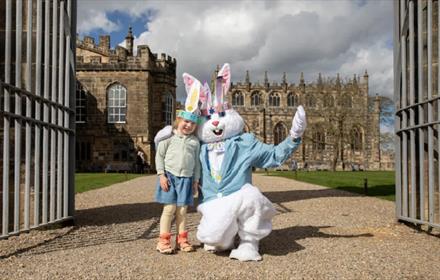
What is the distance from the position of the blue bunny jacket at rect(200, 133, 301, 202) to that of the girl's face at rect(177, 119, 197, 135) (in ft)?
0.94

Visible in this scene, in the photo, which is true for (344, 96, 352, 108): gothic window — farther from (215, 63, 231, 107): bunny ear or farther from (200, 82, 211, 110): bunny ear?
(200, 82, 211, 110): bunny ear

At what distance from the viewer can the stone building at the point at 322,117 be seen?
3422 cm

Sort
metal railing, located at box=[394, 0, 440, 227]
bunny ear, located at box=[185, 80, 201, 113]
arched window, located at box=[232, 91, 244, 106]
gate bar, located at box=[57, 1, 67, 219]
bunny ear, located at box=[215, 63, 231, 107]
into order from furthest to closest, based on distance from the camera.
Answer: arched window, located at box=[232, 91, 244, 106]
gate bar, located at box=[57, 1, 67, 219]
metal railing, located at box=[394, 0, 440, 227]
bunny ear, located at box=[215, 63, 231, 107]
bunny ear, located at box=[185, 80, 201, 113]

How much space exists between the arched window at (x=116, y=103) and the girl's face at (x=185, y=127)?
78.4 feet

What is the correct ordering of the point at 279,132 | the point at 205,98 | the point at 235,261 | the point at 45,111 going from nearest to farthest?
1. the point at 235,261
2. the point at 205,98
3. the point at 45,111
4. the point at 279,132

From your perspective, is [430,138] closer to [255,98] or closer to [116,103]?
[116,103]

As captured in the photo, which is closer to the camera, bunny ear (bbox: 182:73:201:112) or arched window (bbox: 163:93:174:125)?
bunny ear (bbox: 182:73:201:112)

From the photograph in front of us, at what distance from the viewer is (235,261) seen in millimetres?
4582

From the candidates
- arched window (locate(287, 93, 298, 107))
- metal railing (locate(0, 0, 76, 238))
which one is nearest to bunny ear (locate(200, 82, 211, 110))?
metal railing (locate(0, 0, 76, 238))

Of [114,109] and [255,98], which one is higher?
[255,98]

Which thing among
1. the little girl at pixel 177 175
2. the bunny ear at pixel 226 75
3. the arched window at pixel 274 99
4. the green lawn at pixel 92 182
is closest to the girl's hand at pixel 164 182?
the little girl at pixel 177 175

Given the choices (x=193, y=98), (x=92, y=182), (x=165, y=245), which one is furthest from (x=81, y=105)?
(x=165, y=245)

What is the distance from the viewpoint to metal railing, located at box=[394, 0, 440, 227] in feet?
19.7

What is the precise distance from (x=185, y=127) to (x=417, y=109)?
3.76 metres
